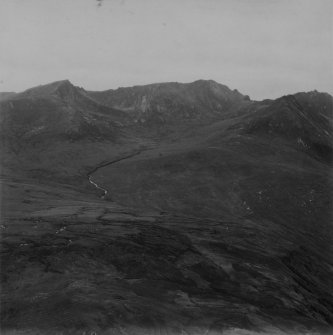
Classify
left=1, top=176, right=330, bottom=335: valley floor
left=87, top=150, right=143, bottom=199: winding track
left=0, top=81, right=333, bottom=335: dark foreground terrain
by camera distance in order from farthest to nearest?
left=87, top=150, right=143, bottom=199: winding track → left=0, top=81, right=333, bottom=335: dark foreground terrain → left=1, top=176, right=330, bottom=335: valley floor

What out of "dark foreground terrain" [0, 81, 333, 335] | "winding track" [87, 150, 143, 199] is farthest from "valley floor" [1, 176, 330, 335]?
"winding track" [87, 150, 143, 199]

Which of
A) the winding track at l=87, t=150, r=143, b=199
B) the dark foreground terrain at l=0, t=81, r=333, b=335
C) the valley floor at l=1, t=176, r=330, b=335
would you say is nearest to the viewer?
the valley floor at l=1, t=176, r=330, b=335

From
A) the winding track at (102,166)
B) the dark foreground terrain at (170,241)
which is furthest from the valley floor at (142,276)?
the winding track at (102,166)

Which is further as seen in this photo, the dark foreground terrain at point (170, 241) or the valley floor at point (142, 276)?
the dark foreground terrain at point (170, 241)

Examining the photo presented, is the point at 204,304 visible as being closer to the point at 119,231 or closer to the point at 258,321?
Answer: the point at 258,321

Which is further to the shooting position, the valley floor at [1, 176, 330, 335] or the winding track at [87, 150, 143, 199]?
the winding track at [87, 150, 143, 199]

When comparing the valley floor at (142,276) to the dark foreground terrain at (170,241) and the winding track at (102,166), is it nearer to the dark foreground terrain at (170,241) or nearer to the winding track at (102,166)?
the dark foreground terrain at (170,241)

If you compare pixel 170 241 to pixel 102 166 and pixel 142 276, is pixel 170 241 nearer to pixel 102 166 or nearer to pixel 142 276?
pixel 142 276

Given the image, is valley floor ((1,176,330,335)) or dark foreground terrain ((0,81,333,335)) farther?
dark foreground terrain ((0,81,333,335))

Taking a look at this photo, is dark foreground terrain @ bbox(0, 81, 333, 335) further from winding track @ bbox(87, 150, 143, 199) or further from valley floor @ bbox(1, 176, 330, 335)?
winding track @ bbox(87, 150, 143, 199)
